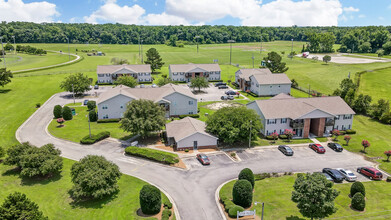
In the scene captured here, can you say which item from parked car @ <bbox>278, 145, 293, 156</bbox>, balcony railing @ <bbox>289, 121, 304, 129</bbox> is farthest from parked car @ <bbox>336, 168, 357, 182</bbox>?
balcony railing @ <bbox>289, 121, 304, 129</bbox>

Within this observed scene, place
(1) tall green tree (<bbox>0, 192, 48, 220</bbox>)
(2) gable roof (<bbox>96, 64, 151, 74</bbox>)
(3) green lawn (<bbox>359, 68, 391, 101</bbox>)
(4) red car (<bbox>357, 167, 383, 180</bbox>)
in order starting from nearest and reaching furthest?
(1) tall green tree (<bbox>0, 192, 48, 220</bbox>), (4) red car (<bbox>357, 167, 383, 180</bbox>), (3) green lawn (<bbox>359, 68, 391, 101</bbox>), (2) gable roof (<bbox>96, 64, 151, 74</bbox>)

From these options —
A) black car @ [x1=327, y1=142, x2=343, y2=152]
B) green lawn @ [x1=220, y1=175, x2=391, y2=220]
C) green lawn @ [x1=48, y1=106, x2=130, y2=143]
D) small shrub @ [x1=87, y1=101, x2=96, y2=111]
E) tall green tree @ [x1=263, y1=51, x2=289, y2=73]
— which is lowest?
green lawn @ [x1=220, y1=175, x2=391, y2=220]

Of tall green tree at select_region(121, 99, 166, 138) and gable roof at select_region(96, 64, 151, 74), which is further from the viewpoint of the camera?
gable roof at select_region(96, 64, 151, 74)

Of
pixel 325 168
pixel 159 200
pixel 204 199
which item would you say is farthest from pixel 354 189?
pixel 159 200

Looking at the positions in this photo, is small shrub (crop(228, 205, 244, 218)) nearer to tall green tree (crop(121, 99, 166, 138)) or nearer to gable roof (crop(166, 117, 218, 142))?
gable roof (crop(166, 117, 218, 142))

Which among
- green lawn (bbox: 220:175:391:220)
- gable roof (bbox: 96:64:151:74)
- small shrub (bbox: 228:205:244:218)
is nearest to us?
small shrub (bbox: 228:205:244:218)

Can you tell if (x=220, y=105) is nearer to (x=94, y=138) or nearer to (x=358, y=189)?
(x=94, y=138)
